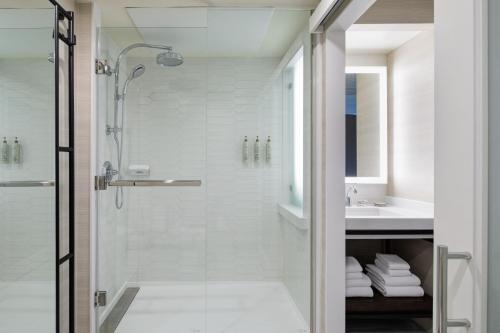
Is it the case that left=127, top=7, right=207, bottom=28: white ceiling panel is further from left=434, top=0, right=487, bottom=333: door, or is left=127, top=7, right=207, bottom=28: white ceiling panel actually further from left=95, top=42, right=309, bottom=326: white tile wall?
left=434, top=0, right=487, bottom=333: door

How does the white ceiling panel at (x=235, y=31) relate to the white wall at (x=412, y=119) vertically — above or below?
above

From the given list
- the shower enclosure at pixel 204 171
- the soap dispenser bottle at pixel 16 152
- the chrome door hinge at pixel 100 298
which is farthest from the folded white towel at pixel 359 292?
the soap dispenser bottle at pixel 16 152

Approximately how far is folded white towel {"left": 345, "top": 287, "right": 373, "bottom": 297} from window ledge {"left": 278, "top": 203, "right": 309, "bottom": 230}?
57cm

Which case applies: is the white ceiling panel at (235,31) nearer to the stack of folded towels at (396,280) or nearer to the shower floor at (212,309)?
the shower floor at (212,309)

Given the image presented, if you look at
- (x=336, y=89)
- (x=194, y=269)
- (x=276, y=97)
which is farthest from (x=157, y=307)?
(x=336, y=89)

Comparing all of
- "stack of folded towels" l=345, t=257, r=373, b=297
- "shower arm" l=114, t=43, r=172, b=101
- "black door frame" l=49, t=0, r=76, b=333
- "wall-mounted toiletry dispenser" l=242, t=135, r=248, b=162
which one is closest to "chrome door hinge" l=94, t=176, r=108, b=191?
"black door frame" l=49, t=0, r=76, b=333

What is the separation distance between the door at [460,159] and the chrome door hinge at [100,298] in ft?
6.57

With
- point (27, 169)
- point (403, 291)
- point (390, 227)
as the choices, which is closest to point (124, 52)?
point (27, 169)

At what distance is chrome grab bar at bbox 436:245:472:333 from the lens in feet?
2.79

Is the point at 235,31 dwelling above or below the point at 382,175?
above

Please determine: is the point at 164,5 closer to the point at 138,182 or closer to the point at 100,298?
the point at 138,182

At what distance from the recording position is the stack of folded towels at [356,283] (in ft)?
8.05

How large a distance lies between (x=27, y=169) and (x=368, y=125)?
254 cm

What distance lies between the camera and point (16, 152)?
5.31 ft
